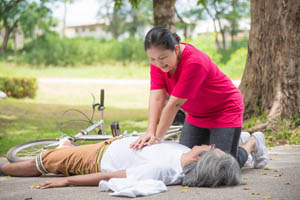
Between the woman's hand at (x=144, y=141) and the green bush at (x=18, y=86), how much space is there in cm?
1340

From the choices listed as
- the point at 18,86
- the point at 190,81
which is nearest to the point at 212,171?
the point at 190,81

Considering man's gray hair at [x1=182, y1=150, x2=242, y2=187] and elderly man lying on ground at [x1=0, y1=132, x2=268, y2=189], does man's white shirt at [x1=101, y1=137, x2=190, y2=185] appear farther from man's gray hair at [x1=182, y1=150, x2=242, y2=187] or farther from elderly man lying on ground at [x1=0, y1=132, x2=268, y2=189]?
man's gray hair at [x1=182, y1=150, x2=242, y2=187]

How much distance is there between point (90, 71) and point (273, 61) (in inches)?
849

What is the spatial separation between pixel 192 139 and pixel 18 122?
9.43 m

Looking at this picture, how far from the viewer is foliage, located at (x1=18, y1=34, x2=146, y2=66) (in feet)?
95.9

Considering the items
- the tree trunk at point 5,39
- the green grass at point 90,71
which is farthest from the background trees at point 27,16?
the green grass at point 90,71

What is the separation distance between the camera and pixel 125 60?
2933 cm

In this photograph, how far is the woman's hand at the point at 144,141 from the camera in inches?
135

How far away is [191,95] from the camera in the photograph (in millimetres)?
3275

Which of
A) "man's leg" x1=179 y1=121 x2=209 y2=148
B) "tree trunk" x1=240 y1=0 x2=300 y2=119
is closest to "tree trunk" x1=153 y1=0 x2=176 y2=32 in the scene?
"tree trunk" x1=240 y1=0 x2=300 y2=119

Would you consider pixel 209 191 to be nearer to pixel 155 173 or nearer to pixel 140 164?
pixel 155 173

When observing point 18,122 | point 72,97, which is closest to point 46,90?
point 72,97

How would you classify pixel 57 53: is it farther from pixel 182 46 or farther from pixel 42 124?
pixel 182 46

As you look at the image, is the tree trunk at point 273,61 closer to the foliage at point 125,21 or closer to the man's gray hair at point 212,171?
the man's gray hair at point 212,171
